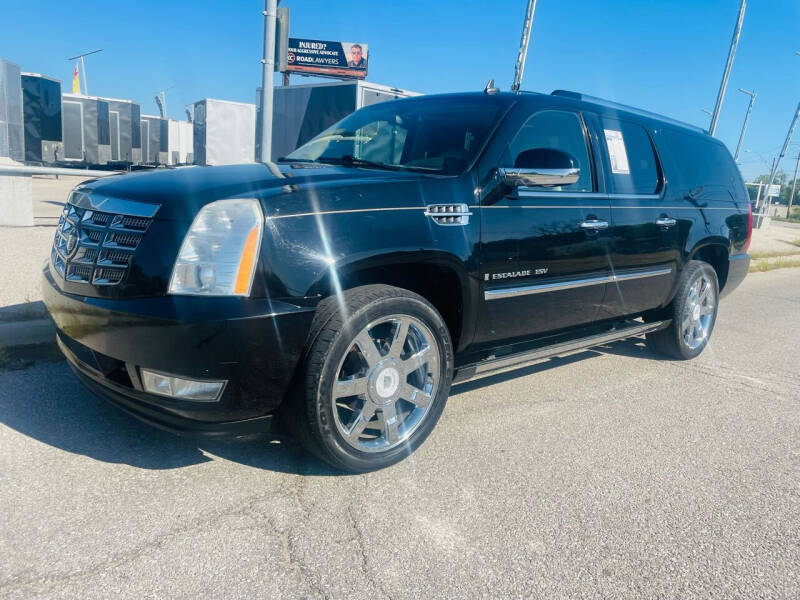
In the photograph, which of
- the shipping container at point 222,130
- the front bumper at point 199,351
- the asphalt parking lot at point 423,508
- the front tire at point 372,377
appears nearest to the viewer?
the asphalt parking lot at point 423,508

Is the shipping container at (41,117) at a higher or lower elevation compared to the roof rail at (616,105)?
lower

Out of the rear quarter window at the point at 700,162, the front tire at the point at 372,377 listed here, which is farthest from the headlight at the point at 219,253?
the rear quarter window at the point at 700,162

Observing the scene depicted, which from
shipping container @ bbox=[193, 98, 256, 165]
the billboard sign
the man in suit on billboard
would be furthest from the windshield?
the man in suit on billboard

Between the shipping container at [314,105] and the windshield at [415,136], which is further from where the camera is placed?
the shipping container at [314,105]

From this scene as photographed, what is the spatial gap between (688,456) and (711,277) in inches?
97.8

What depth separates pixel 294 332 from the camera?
2670mm

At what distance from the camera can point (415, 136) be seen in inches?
157

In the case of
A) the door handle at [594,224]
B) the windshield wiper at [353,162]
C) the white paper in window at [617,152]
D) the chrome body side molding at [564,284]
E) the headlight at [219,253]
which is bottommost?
the chrome body side molding at [564,284]

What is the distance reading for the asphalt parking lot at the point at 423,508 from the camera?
2.27 m

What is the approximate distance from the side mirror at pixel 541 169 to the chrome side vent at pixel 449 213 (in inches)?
12.9

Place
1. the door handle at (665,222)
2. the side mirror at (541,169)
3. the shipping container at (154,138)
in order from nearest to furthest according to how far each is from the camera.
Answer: the side mirror at (541,169)
the door handle at (665,222)
the shipping container at (154,138)

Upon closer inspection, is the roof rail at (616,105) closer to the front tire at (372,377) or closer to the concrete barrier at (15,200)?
the front tire at (372,377)

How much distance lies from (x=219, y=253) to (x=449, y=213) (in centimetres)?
118

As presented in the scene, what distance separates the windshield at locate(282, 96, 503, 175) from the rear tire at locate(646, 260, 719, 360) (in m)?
2.35
